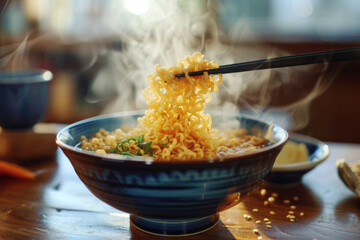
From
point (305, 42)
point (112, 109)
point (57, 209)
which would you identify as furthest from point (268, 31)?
point (57, 209)

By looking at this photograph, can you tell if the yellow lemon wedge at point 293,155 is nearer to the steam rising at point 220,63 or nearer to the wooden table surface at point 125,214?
the wooden table surface at point 125,214

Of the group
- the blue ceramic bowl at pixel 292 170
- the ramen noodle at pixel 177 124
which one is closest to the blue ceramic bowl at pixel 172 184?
the ramen noodle at pixel 177 124

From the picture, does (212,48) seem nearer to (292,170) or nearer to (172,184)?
(292,170)

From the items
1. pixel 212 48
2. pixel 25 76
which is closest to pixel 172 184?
pixel 25 76

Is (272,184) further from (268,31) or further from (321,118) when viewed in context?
(268,31)

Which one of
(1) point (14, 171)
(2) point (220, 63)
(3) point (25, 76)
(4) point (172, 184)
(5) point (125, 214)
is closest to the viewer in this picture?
(4) point (172, 184)
